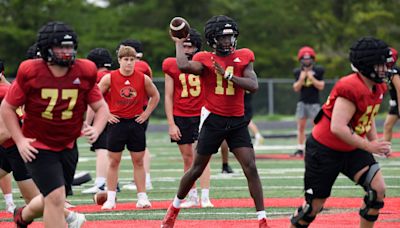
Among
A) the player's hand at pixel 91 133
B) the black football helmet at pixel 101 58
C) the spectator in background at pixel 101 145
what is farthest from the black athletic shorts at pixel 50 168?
the black football helmet at pixel 101 58

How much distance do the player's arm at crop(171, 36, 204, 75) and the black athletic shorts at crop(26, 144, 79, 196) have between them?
5.42 feet

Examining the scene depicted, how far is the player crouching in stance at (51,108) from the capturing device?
7641 millimetres

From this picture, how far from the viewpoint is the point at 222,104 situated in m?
9.48

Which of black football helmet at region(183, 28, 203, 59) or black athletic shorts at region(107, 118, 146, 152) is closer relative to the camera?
black football helmet at region(183, 28, 203, 59)

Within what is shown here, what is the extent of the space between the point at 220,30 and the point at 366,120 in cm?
203

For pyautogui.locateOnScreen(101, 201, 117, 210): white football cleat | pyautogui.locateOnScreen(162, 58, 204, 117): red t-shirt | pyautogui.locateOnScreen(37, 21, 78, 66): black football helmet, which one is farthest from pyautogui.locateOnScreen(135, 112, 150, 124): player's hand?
pyautogui.locateOnScreen(37, 21, 78, 66): black football helmet

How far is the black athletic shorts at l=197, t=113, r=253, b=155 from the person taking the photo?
946cm

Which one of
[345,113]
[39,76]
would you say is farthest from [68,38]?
[345,113]

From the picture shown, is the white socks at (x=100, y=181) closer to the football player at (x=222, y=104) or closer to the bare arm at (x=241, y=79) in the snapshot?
the football player at (x=222, y=104)

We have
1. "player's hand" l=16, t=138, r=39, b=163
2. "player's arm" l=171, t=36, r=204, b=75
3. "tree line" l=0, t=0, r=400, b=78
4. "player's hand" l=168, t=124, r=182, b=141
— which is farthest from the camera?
"tree line" l=0, t=0, r=400, b=78

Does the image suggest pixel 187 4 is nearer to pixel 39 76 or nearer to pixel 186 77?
pixel 186 77

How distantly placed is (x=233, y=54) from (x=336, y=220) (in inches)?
77.0

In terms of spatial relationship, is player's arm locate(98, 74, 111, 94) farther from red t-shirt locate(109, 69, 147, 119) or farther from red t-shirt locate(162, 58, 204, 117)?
red t-shirt locate(162, 58, 204, 117)

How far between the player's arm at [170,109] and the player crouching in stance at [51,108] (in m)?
3.11
